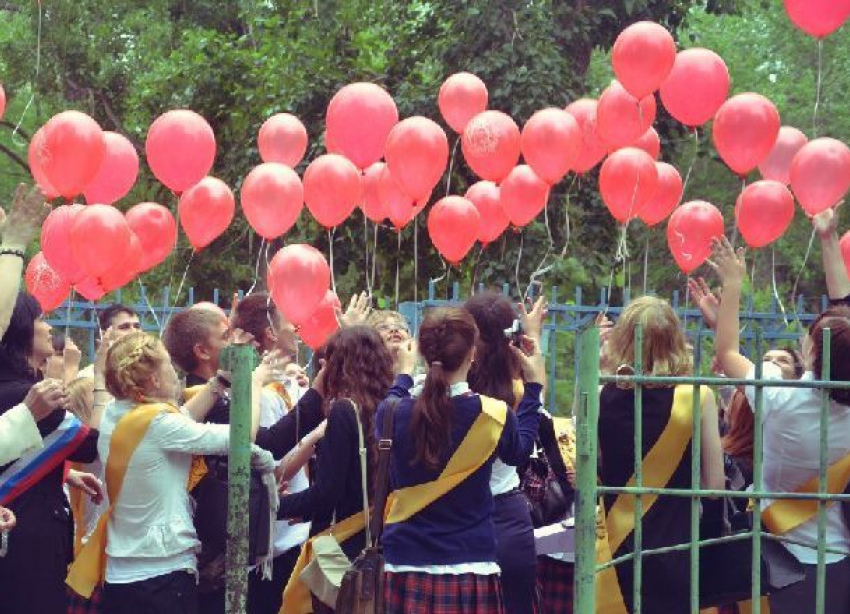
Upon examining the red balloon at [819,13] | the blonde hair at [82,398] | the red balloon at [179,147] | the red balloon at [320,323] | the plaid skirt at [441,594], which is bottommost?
the plaid skirt at [441,594]

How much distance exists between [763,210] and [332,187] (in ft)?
7.61

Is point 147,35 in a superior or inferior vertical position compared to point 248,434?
superior

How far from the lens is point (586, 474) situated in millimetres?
3730

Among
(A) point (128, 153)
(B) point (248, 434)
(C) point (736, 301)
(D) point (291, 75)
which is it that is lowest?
(B) point (248, 434)

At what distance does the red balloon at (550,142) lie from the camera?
8.68 metres

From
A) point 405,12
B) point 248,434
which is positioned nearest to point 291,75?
point 405,12

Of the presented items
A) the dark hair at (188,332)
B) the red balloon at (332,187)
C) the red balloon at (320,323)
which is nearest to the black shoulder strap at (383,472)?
the dark hair at (188,332)

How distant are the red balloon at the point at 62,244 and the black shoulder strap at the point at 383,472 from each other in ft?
10.1

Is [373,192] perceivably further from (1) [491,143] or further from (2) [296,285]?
(2) [296,285]

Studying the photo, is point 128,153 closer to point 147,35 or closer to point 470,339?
point 470,339

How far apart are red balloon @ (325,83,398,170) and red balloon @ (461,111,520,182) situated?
1.87ft

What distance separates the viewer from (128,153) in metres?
8.46

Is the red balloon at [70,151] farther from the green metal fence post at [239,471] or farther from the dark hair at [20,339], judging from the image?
the green metal fence post at [239,471]

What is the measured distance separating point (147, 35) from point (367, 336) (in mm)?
14087
